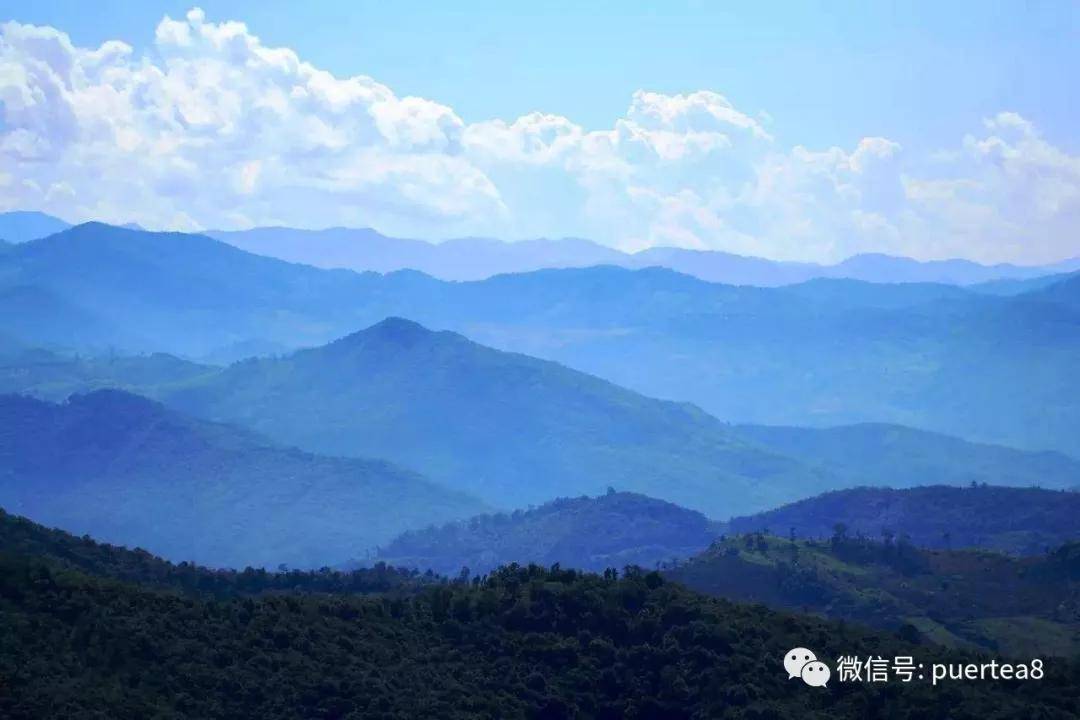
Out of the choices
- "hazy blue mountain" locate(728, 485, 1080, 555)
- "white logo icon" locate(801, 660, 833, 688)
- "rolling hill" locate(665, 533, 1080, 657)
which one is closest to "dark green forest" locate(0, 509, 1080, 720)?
"white logo icon" locate(801, 660, 833, 688)

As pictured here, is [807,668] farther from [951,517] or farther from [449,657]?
[951,517]

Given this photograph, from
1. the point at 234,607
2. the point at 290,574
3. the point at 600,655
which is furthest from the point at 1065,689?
the point at 290,574

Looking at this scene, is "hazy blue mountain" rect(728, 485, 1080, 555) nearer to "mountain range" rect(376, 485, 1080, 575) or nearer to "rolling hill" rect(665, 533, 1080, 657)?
"mountain range" rect(376, 485, 1080, 575)

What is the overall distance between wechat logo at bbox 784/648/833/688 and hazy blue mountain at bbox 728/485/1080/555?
3473 inches

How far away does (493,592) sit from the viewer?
6556cm

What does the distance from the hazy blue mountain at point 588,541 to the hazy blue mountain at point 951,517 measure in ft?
40.0

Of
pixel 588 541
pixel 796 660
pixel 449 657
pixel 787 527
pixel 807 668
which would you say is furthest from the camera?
pixel 588 541

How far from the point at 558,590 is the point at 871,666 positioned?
15.0m

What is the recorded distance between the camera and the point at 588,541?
7224 inches

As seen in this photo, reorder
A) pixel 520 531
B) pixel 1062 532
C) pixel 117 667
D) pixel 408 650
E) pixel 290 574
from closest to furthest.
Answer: pixel 117 667 → pixel 408 650 → pixel 290 574 → pixel 1062 532 → pixel 520 531

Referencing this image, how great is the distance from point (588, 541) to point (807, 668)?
420ft

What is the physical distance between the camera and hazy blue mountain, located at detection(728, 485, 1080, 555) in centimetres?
15053

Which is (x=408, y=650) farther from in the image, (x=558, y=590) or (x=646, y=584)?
(x=646, y=584)

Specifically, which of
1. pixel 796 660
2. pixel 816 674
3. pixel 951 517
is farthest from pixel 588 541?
pixel 816 674
